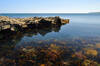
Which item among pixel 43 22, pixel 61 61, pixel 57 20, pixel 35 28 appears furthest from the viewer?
pixel 57 20

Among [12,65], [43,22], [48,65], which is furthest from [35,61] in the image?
[43,22]

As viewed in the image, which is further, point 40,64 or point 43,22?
point 43,22

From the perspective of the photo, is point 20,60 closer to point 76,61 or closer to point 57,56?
point 57,56

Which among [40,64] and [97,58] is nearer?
[40,64]

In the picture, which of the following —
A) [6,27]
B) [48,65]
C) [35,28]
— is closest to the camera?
[48,65]

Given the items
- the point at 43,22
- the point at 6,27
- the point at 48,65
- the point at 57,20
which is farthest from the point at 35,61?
the point at 57,20

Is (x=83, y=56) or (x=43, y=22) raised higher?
(x=43, y=22)

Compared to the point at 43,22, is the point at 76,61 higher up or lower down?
lower down

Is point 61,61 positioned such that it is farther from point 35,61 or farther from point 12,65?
point 12,65

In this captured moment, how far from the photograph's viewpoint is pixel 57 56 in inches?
428

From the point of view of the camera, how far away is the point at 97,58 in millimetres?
10391

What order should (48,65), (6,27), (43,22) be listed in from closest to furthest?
(48,65) → (6,27) → (43,22)

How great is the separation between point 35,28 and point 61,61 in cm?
2264

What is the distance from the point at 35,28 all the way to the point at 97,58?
23514mm
